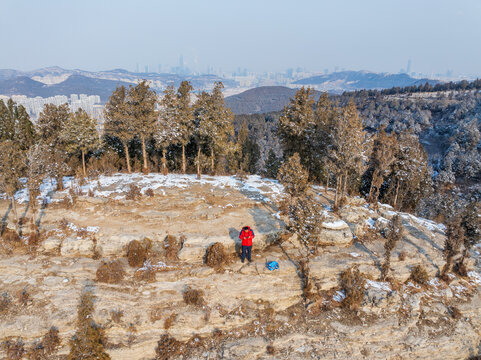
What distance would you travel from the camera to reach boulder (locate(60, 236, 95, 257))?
618 inches

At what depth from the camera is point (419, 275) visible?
15.5m

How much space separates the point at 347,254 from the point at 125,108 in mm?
22387

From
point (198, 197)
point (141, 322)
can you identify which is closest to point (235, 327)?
point (141, 322)

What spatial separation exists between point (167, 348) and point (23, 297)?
7525 mm

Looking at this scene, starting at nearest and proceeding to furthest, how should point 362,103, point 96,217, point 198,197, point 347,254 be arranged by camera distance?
point 347,254, point 96,217, point 198,197, point 362,103

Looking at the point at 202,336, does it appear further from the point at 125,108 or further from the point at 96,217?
the point at 125,108

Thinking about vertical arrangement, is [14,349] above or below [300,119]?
below

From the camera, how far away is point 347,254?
16.4 meters

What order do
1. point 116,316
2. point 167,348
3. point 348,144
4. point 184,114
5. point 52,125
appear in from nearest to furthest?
point 167,348 → point 116,316 → point 348,144 → point 184,114 → point 52,125

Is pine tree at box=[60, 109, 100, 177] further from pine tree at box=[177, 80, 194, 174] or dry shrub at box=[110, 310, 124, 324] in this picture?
dry shrub at box=[110, 310, 124, 324]

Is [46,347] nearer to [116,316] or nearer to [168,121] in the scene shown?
[116,316]

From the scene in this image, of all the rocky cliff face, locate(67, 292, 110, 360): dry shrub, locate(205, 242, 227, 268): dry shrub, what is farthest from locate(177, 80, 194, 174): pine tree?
locate(67, 292, 110, 360): dry shrub

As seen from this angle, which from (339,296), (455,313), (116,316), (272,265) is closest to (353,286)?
(339,296)

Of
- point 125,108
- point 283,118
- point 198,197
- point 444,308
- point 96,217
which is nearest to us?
point 444,308
